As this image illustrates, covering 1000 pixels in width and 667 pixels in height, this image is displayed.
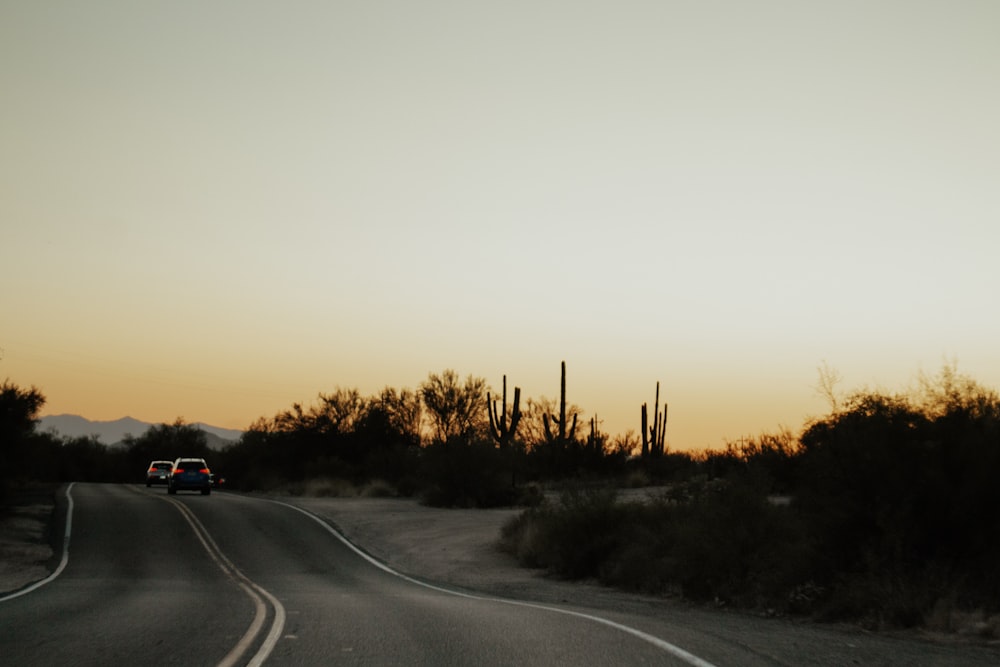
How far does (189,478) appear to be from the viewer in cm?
5131

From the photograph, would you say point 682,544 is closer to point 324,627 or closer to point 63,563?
point 324,627

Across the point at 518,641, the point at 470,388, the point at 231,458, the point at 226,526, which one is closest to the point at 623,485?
the point at 226,526

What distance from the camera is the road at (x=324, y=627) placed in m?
10.3

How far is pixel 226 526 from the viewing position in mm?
36156

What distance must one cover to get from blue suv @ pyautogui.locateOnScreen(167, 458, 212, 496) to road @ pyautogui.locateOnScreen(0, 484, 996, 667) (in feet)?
78.8

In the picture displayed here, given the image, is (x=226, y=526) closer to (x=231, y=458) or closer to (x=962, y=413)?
(x=962, y=413)

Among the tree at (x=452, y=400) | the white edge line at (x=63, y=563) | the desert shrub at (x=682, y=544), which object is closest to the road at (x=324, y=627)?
the white edge line at (x=63, y=563)

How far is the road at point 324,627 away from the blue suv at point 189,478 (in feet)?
78.8

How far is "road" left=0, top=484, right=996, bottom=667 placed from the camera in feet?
33.9

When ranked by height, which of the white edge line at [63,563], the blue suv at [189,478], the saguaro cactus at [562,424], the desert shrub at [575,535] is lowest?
the white edge line at [63,563]

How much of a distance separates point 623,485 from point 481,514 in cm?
1366

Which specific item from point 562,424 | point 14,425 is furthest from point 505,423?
point 14,425

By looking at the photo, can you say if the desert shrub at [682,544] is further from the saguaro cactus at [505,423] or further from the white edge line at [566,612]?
the saguaro cactus at [505,423]

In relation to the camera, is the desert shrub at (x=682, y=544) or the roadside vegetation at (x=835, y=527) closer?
the roadside vegetation at (x=835, y=527)
